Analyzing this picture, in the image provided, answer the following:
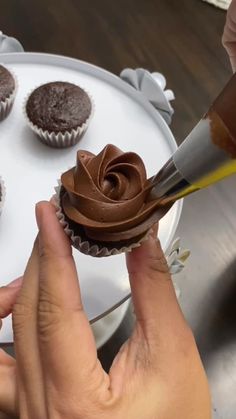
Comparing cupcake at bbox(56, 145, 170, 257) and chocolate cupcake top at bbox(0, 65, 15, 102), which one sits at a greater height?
cupcake at bbox(56, 145, 170, 257)

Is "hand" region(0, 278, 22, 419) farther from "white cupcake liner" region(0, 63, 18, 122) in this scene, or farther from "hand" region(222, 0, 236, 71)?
"hand" region(222, 0, 236, 71)

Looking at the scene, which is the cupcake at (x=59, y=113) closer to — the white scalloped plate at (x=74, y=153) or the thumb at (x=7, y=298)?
the white scalloped plate at (x=74, y=153)

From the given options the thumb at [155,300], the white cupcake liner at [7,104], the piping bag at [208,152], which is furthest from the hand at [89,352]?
the white cupcake liner at [7,104]

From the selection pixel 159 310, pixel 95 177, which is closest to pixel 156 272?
pixel 159 310

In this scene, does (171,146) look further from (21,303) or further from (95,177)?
(21,303)

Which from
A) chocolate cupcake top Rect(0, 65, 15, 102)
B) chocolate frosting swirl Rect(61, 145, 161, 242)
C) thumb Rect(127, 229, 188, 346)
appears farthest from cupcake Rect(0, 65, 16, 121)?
thumb Rect(127, 229, 188, 346)

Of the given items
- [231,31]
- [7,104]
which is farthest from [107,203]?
[7,104]
